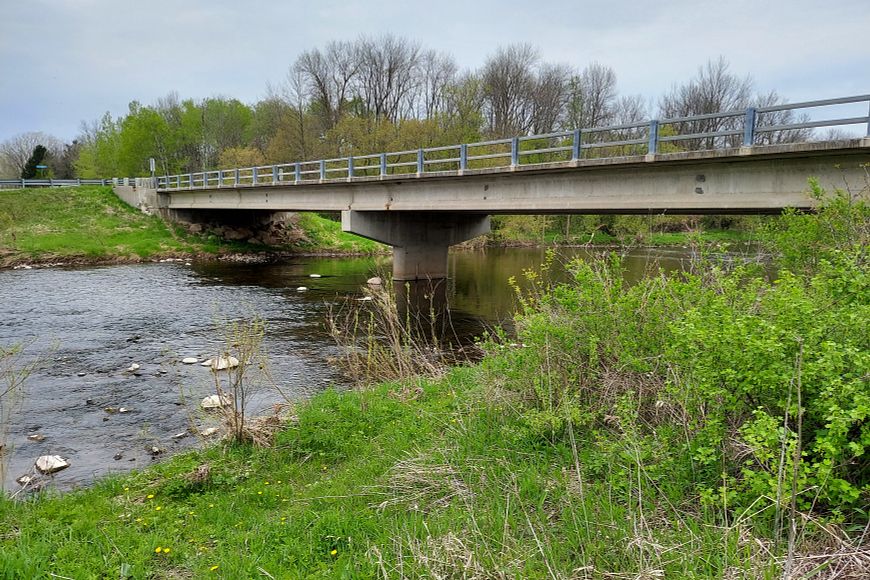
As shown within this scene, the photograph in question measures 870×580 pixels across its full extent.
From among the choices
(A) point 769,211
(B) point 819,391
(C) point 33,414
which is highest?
(A) point 769,211

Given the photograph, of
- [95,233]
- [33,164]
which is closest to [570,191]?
[95,233]

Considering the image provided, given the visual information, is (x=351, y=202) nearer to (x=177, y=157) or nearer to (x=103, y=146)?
(x=177, y=157)

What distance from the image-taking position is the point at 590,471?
14.4ft

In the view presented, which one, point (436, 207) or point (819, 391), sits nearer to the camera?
point (819, 391)

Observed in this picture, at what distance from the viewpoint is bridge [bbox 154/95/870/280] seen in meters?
10.7

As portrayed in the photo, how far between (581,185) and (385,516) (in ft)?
42.3

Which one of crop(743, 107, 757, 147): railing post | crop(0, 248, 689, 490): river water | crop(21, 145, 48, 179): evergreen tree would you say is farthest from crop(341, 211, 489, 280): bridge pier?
crop(21, 145, 48, 179): evergreen tree

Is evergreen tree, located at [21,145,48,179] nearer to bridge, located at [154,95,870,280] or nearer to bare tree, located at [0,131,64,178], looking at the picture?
bare tree, located at [0,131,64,178]

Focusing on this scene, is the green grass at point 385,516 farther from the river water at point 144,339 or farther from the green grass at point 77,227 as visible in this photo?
the green grass at point 77,227

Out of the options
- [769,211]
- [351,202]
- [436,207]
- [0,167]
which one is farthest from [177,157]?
[769,211]

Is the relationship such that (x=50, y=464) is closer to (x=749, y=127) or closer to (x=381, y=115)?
(x=749, y=127)

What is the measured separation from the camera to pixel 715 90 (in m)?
53.8

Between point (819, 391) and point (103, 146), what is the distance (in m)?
76.4

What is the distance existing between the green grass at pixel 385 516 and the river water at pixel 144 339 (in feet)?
5.18
